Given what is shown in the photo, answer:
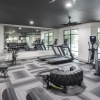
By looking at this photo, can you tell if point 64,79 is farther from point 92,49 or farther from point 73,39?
point 73,39

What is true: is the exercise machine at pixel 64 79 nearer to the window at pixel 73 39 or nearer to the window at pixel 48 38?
the window at pixel 73 39

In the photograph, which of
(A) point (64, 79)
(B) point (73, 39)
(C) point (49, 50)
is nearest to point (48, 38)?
(C) point (49, 50)

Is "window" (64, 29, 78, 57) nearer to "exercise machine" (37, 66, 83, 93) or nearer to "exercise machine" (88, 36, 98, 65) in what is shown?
"exercise machine" (88, 36, 98, 65)

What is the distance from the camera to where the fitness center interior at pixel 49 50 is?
3439mm

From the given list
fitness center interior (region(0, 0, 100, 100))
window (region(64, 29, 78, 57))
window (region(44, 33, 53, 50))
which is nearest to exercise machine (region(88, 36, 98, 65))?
fitness center interior (region(0, 0, 100, 100))

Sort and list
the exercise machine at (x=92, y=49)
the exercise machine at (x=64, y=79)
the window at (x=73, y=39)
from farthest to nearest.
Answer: the window at (x=73, y=39)
the exercise machine at (x=92, y=49)
the exercise machine at (x=64, y=79)

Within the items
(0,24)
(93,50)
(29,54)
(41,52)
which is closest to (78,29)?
(93,50)

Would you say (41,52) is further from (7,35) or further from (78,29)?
(78,29)

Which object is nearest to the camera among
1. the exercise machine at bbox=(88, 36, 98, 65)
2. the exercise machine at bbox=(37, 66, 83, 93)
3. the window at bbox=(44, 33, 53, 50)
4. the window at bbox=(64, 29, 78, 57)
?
the exercise machine at bbox=(37, 66, 83, 93)

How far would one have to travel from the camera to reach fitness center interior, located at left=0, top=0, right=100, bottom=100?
11.3 ft

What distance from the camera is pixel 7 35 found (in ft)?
27.8

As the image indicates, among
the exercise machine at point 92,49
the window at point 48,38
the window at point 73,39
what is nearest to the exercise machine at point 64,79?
the exercise machine at point 92,49

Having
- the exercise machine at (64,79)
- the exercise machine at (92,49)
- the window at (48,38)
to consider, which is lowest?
the exercise machine at (64,79)

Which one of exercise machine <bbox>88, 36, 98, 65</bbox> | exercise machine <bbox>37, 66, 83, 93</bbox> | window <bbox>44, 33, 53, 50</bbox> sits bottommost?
exercise machine <bbox>37, 66, 83, 93</bbox>
